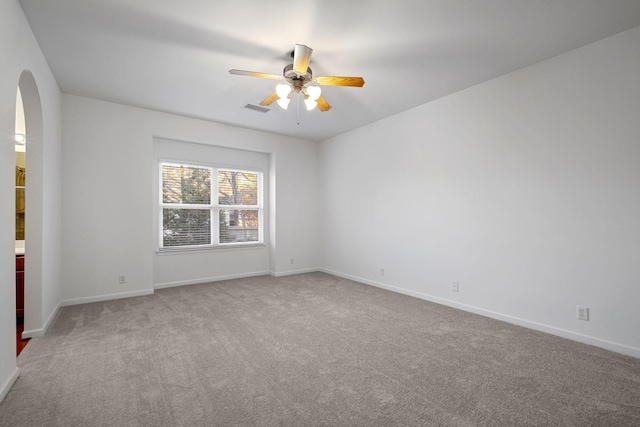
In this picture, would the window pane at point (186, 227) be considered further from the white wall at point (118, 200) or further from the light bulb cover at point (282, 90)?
the light bulb cover at point (282, 90)

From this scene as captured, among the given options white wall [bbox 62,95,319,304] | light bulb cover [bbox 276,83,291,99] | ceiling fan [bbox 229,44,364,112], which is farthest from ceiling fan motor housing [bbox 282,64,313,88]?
white wall [bbox 62,95,319,304]

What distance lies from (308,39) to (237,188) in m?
3.55

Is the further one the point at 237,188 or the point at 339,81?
the point at 237,188

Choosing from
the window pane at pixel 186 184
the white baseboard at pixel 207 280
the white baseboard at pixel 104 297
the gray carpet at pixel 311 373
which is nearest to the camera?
the gray carpet at pixel 311 373

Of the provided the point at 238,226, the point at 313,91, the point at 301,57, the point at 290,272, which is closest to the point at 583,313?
the point at 313,91

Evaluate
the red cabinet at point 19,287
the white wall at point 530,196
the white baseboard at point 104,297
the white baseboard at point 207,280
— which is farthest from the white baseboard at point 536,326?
the red cabinet at point 19,287

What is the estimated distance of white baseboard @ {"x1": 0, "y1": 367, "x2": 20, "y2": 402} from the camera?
1904mm

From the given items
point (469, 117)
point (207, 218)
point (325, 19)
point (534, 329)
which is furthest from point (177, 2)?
point (534, 329)

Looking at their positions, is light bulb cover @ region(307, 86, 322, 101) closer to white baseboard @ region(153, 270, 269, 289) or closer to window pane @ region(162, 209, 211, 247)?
window pane @ region(162, 209, 211, 247)

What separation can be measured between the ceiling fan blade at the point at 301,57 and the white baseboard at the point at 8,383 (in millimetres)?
3105

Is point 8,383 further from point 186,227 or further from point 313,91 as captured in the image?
point 186,227

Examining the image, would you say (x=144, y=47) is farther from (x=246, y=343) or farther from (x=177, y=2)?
(x=246, y=343)

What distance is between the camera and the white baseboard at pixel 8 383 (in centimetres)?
190

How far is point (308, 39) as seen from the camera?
270cm
